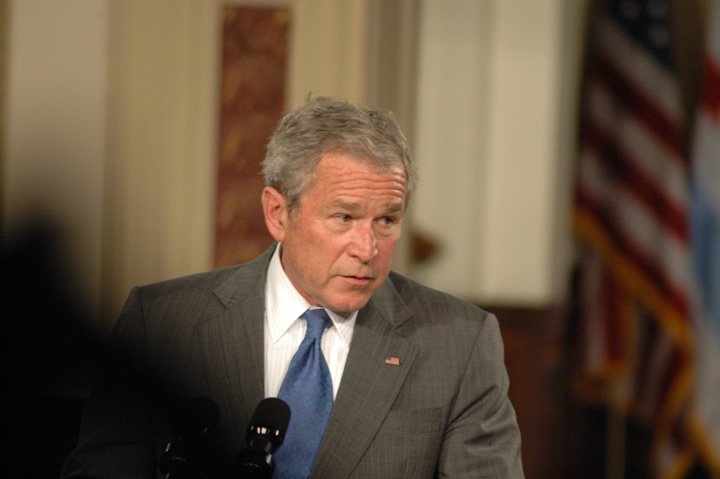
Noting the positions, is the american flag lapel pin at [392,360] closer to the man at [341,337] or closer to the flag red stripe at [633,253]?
the man at [341,337]

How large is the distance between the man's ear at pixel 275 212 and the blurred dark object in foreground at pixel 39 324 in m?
1.26

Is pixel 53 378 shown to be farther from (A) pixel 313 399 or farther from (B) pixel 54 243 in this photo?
(A) pixel 313 399

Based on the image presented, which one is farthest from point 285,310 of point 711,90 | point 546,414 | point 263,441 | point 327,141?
point 546,414

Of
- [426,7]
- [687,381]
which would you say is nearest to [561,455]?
[687,381]

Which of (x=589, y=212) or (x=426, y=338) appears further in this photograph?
(x=589, y=212)

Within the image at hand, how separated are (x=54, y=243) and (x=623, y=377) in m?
4.56

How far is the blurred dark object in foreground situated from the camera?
0.42 meters

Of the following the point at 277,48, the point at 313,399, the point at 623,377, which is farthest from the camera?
the point at 623,377

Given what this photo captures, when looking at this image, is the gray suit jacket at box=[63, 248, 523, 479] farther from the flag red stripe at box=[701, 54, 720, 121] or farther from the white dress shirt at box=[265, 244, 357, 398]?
the flag red stripe at box=[701, 54, 720, 121]

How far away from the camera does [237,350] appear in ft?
5.56

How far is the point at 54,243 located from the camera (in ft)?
1.40

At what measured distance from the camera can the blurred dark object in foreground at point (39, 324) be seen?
0.42 metres

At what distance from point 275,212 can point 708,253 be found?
3.08 m

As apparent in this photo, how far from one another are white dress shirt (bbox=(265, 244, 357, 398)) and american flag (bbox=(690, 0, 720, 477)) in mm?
2882
